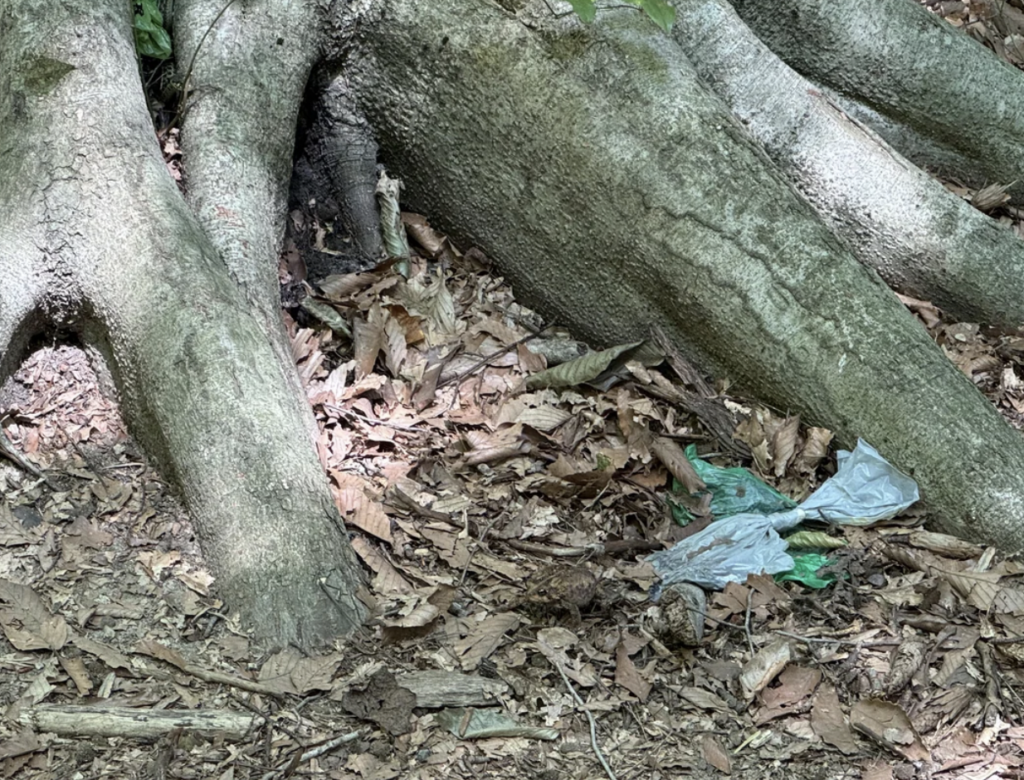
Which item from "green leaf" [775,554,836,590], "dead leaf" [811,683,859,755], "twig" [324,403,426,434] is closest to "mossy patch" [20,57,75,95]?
"twig" [324,403,426,434]

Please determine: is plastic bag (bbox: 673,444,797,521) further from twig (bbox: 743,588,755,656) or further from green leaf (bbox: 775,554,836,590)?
twig (bbox: 743,588,755,656)

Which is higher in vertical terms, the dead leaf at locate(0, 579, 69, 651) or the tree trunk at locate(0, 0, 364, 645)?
the tree trunk at locate(0, 0, 364, 645)

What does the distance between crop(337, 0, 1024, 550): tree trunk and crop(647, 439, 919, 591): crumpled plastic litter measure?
8 centimetres

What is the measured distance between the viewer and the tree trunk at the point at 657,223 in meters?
3.80

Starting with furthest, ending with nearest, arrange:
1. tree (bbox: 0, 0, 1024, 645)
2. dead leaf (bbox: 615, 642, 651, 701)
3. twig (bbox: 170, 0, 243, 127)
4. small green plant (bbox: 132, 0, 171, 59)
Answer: small green plant (bbox: 132, 0, 171, 59) → twig (bbox: 170, 0, 243, 127) → tree (bbox: 0, 0, 1024, 645) → dead leaf (bbox: 615, 642, 651, 701)

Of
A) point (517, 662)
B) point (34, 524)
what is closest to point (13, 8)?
point (34, 524)

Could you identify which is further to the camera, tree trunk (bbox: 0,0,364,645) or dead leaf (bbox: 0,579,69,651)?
tree trunk (bbox: 0,0,364,645)

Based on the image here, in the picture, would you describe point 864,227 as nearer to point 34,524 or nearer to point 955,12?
point 955,12

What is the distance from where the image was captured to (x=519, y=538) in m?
3.69

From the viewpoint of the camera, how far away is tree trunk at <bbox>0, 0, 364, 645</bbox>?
3.29 meters

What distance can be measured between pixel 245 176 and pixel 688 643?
2.30m

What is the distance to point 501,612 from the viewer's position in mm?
3373

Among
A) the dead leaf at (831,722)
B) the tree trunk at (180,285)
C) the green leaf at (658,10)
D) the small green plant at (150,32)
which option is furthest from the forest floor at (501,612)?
the green leaf at (658,10)

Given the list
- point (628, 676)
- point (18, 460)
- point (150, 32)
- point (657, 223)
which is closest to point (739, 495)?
point (628, 676)
